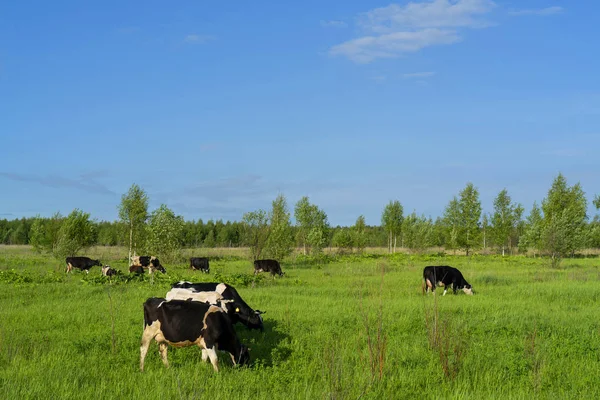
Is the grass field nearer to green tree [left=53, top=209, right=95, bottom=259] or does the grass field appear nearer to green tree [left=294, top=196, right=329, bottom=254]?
green tree [left=53, top=209, right=95, bottom=259]

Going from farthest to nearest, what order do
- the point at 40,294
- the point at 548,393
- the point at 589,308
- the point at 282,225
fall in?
1. the point at 282,225
2. the point at 40,294
3. the point at 589,308
4. the point at 548,393

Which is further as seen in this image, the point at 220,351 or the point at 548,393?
the point at 220,351

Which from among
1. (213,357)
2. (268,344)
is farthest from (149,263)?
(213,357)

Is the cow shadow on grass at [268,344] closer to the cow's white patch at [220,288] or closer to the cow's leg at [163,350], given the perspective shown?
the cow's leg at [163,350]

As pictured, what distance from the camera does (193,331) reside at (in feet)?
34.6

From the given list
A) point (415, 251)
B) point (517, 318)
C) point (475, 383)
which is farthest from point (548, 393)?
point (415, 251)

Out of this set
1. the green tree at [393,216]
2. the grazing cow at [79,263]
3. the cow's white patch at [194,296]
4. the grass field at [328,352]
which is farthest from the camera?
the green tree at [393,216]

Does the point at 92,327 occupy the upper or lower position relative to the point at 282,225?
lower

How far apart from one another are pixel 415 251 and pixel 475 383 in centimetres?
6180

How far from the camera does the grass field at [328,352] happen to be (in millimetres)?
8602

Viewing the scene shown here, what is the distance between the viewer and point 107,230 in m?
100

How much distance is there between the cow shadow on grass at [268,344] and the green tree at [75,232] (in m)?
29.9

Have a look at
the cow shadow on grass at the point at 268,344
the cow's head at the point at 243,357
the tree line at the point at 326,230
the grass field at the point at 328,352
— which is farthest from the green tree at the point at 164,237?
the cow's head at the point at 243,357

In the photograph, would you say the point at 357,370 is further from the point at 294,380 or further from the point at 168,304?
the point at 168,304
